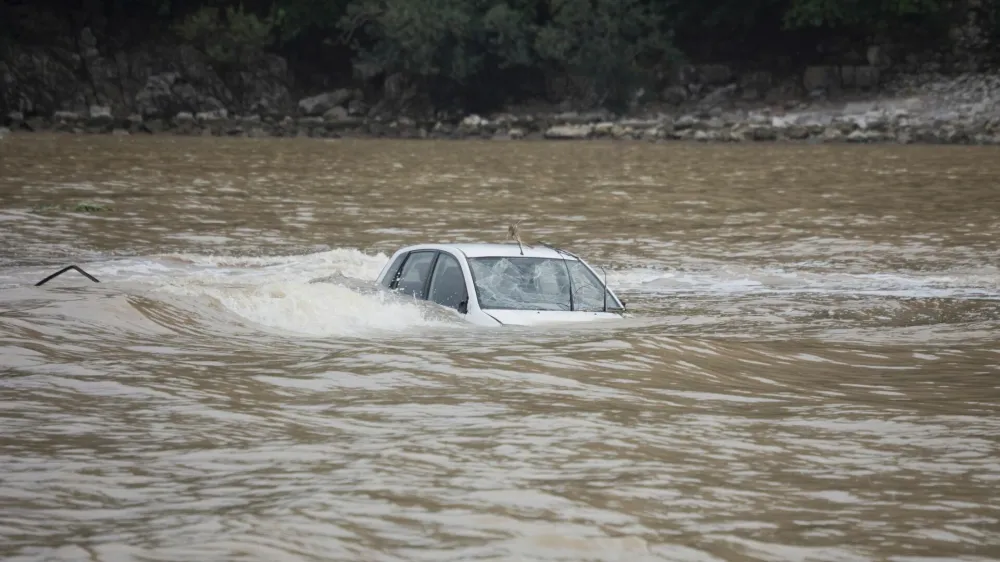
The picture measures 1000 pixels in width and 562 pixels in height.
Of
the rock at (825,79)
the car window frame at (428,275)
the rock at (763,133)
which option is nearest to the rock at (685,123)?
the rock at (763,133)

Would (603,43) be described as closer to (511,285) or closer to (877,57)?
(877,57)

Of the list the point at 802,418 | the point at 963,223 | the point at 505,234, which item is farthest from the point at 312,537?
the point at 963,223

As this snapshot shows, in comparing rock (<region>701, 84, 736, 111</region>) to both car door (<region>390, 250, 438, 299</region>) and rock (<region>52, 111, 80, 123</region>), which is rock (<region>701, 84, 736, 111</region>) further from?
car door (<region>390, 250, 438, 299</region>)

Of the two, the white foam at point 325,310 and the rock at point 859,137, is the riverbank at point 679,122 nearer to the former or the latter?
the rock at point 859,137

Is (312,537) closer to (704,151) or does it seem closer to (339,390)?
(339,390)

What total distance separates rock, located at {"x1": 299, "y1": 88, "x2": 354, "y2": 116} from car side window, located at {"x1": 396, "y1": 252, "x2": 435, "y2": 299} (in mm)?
62969

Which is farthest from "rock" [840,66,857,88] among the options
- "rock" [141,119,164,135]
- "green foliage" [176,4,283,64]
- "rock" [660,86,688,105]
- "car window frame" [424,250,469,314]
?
"car window frame" [424,250,469,314]

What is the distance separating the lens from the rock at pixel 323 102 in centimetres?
7656

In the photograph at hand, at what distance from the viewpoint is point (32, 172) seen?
40125 mm

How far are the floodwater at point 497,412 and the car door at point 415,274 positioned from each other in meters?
0.24

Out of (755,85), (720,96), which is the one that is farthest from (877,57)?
(720,96)

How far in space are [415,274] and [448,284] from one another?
67 cm

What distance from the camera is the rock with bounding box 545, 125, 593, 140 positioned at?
6838cm

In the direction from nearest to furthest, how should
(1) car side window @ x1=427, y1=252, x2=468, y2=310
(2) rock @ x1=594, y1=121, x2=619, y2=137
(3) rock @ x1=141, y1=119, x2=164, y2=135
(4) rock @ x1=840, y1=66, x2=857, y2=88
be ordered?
(1) car side window @ x1=427, y1=252, x2=468, y2=310 → (2) rock @ x1=594, y1=121, x2=619, y2=137 → (3) rock @ x1=141, y1=119, x2=164, y2=135 → (4) rock @ x1=840, y1=66, x2=857, y2=88
